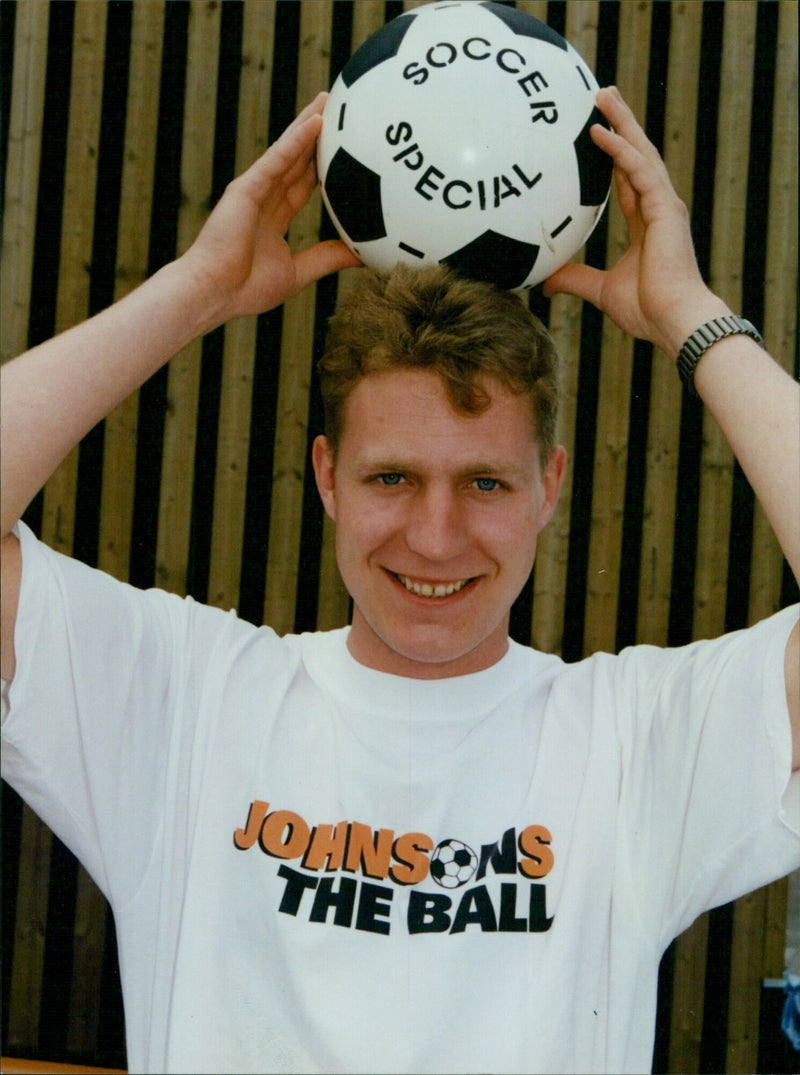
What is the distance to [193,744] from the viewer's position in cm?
133

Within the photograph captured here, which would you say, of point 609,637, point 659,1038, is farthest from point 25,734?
point 659,1038

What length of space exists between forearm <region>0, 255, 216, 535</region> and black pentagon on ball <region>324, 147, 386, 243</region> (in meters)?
0.23

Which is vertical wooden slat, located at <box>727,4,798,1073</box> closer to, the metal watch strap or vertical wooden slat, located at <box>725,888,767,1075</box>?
vertical wooden slat, located at <box>725,888,767,1075</box>

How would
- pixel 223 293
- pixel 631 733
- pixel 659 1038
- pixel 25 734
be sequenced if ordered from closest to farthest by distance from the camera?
pixel 25 734, pixel 631 733, pixel 223 293, pixel 659 1038

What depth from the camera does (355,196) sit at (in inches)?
55.2

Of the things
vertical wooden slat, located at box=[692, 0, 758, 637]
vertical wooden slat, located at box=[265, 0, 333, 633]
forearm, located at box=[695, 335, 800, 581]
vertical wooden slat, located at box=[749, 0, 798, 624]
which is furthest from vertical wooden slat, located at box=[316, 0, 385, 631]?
forearm, located at box=[695, 335, 800, 581]

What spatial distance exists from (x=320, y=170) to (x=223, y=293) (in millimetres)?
218

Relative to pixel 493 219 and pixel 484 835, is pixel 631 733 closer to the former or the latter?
pixel 484 835

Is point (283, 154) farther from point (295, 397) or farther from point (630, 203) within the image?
point (295, 397)

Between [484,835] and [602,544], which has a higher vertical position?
[602,544]

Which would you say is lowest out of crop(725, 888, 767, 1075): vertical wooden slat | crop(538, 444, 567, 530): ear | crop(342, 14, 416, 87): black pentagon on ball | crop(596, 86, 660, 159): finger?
crop(725, 888, 767, 1075): vertical wooden slat

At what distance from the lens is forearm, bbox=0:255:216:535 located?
121cm

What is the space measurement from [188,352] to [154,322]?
85.5 inches

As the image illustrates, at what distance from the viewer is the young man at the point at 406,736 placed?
1.21m
